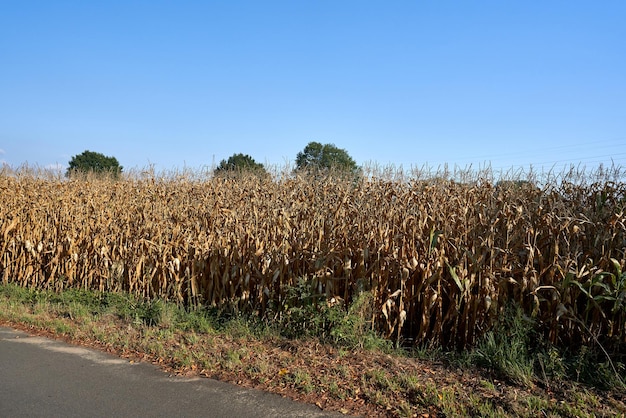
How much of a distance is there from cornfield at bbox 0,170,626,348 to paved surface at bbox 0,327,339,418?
185 cm

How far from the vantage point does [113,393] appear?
433 cm

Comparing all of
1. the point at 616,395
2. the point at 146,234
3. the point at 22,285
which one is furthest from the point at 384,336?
the point at 22,285

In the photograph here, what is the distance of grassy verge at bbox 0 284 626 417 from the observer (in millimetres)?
4012

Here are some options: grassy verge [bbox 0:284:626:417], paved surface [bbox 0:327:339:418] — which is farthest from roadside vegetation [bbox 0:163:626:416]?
paved surface [bbox 0:327:339:418]

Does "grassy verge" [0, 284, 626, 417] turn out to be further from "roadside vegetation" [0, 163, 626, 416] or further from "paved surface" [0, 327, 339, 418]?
"paved surface" [0, 327, 339, 418]

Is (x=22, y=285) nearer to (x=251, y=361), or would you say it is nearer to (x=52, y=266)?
(x=52, y=266)

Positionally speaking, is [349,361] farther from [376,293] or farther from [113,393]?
[113,393]

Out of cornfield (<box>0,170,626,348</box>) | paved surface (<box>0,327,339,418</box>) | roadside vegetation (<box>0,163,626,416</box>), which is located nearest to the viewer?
paved surface (<box>0,327,339,418</box>)

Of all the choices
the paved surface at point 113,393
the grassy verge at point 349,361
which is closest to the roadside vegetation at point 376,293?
the grassy verge at point 349,361

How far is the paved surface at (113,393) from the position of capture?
3.96 metres

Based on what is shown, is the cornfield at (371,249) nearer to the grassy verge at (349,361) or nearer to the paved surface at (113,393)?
the grassy verge at (349,361)

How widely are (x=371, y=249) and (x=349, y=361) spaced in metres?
1.45

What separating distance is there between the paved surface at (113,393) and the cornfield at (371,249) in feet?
6.06

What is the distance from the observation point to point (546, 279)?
5211 millimetres
